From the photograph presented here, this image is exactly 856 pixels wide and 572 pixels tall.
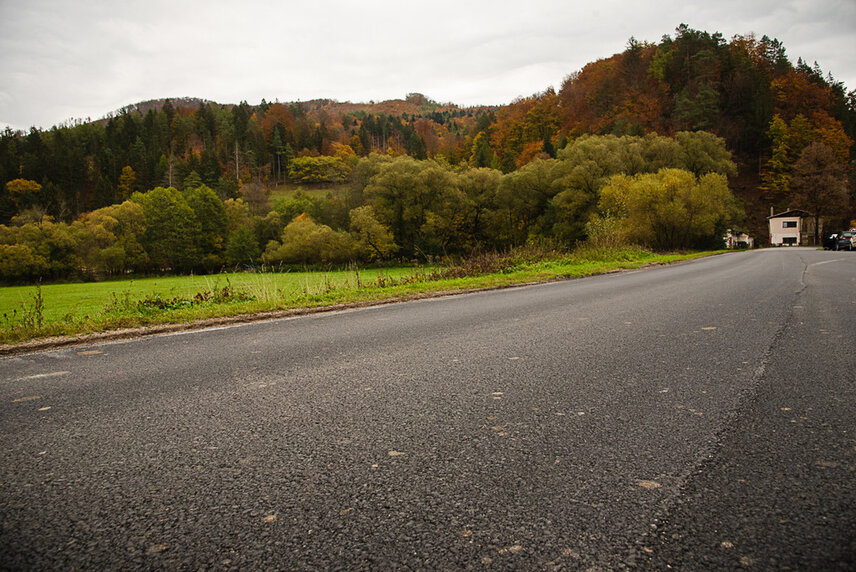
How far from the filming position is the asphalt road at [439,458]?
1647 millimetres

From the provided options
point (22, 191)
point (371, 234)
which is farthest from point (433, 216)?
point (22, 191)

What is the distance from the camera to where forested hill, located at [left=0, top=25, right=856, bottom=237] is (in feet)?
246

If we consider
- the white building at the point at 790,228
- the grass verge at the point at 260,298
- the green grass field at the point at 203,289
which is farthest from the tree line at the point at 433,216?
the white building at the point at 790,228

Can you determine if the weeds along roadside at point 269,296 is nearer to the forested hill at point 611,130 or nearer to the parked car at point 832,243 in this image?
the parked car at point 832,243

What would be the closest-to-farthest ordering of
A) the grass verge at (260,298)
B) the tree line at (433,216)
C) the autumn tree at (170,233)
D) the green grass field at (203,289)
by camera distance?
1. the grass verge at (260,298)
2. the green grass field at (203,289)
3. the tree line at (433,216)
4. the autumn tree at (170,233)

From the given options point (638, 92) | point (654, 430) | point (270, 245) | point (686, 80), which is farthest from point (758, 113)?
point (654, 430)

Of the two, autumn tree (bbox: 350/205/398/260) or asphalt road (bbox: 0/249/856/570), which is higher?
autumn tree (bbox: 350/205/398/260)

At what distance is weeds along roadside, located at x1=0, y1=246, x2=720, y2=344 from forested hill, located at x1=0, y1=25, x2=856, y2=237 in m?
52.3

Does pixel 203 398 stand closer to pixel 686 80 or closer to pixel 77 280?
pixel 77 280

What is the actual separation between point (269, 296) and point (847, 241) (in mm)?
47932

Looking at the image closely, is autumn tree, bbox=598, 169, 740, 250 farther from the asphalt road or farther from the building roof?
the building roof

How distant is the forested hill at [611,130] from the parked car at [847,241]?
1422 inches

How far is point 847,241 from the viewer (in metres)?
36.8

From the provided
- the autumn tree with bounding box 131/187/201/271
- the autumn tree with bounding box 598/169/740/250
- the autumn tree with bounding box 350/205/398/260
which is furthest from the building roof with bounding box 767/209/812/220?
the autumn tree with bounding box 131/187/201/271
